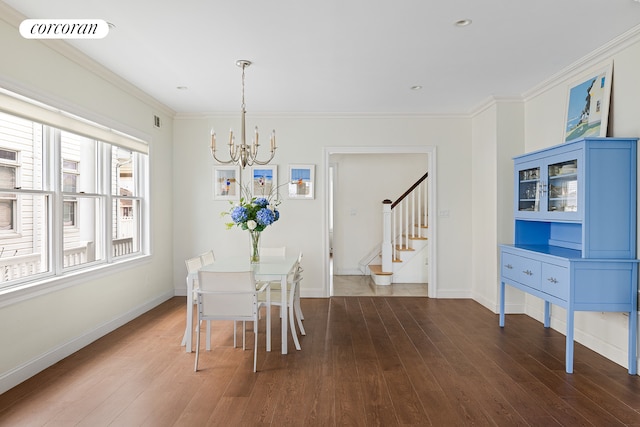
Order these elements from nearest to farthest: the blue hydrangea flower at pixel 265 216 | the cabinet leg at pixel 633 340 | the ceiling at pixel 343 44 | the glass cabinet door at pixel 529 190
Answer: the ceiling at pixel 343 44 → the cabinet leg at pixel 633 340 → the blue hydrangea flower at pixel 265 216 → the glass cabinet door at pixel 529 190

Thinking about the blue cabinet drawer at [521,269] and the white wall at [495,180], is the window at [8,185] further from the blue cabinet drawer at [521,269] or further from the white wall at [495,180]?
the white wall at [495,180]

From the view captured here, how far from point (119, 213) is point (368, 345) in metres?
3.14

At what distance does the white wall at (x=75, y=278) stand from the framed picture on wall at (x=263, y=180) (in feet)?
4.10

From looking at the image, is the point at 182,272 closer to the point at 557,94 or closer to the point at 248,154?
the point at 248,154

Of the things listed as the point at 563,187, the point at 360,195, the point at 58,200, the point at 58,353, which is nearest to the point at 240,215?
the point at 58,200

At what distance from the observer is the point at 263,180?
5.88 metres

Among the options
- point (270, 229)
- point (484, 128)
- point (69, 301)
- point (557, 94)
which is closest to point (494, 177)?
point (484, 128)

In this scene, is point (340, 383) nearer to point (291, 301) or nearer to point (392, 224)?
point (291, 301)

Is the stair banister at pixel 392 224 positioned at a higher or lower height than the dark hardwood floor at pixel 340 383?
higher

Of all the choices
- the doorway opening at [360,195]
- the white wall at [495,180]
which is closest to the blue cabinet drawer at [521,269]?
the white wall at [495,180]

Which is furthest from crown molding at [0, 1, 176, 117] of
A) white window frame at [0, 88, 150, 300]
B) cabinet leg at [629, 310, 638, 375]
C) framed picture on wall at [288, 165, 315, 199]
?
cabinet leg at [629, 310, 638, 375]

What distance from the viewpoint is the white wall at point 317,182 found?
581cm

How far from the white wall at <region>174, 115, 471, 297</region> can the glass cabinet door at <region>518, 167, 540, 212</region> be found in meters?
1.46

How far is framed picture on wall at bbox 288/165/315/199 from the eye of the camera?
5848 millimetres
